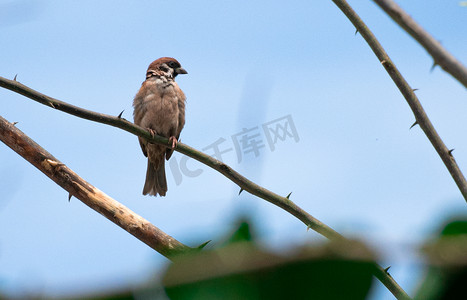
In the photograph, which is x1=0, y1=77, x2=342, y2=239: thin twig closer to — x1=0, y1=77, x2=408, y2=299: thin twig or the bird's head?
x1=0, y1=77, x2=408, y2=299: thin twig

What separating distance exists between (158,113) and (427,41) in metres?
6.81

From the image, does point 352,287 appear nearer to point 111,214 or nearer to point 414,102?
point 414,102

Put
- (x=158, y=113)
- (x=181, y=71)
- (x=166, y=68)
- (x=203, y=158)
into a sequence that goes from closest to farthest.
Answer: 1. (x=203, y=158)
2. (x=158, y=113)
3. (x=166, y=68)
4. (x=181, y=71)

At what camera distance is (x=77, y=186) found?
5.15 metres

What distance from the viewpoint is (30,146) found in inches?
208

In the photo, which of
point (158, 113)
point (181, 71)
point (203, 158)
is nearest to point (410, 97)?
point (203, 158)

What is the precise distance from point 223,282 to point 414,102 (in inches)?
131

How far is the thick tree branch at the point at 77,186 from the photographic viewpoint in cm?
474

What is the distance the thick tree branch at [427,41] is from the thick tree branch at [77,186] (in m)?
3.43

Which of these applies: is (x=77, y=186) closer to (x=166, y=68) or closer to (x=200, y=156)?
(x=200, y=156)

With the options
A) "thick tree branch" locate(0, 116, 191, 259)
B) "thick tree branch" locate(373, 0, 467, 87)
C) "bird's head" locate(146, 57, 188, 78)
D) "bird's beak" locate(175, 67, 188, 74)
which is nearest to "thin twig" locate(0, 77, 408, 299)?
"thick tree branch" locate(0, 116, 191, 259)

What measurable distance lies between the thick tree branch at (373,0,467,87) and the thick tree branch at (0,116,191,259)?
11.3ft

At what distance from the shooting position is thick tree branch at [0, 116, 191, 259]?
4742 millimetres

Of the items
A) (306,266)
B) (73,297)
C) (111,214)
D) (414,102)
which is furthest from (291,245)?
(111,214)
